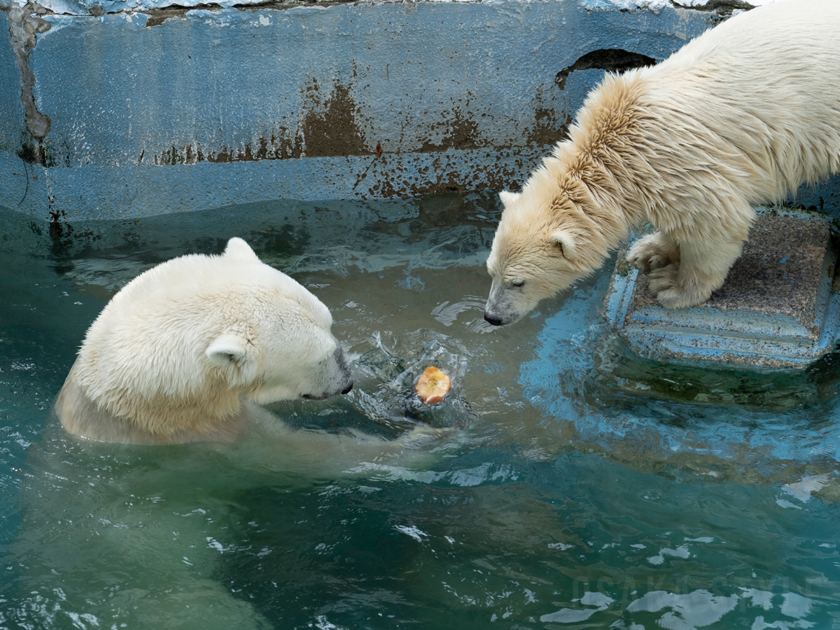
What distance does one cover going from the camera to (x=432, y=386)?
327 cm

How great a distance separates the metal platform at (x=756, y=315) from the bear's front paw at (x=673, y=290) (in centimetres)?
5

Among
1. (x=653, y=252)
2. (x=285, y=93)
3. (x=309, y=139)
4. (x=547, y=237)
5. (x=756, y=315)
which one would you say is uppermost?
(x=285, y=93)

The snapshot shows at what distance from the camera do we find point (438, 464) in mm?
3031

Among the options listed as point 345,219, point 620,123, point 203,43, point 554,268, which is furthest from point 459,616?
point 203,43

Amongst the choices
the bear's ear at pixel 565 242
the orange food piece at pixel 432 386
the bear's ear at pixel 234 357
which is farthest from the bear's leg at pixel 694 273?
the bear's ear at pixel 234 357

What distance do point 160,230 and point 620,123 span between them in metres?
2.79

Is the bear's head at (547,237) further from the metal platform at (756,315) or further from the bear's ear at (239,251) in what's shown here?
the bear's ear at (239,251)

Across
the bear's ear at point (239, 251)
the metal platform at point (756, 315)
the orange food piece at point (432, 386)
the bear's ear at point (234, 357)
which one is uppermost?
the bear's ear at point (239, 251)

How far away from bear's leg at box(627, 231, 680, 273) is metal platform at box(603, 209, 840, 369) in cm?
10

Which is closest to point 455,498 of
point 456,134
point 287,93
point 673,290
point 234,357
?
point 234,357

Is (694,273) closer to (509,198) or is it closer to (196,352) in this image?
(509,198)

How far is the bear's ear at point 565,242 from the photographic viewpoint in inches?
123

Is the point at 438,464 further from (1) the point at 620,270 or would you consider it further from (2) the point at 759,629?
(1) the point at 620,270

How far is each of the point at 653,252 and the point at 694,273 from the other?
454 mm
